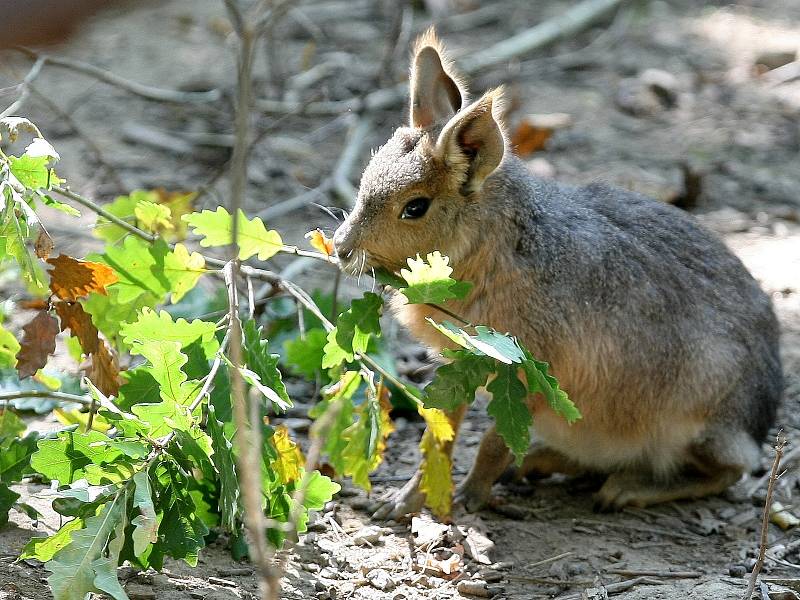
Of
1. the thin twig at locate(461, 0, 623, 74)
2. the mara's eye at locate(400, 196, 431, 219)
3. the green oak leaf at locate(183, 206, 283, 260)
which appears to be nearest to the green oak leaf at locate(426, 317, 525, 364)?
the green oak leaf at locate(183, 206, 283, 260)

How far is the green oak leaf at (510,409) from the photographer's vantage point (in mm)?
2922

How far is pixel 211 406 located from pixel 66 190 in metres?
0.94

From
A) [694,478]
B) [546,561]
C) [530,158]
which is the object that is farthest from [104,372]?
[530,158]

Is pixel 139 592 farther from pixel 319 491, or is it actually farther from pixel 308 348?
pixel 308 348

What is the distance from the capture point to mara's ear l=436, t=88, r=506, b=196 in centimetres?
328

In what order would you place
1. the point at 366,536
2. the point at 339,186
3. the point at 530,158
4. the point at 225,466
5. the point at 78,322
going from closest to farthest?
the point at 225,466 < the point at 78,322 < the point at 366,536 < the point at 339,186 < the point at 530,158

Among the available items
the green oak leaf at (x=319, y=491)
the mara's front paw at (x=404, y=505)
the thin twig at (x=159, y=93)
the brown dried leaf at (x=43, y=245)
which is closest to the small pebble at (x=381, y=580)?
the mara's front paw at (x=404, y=505)

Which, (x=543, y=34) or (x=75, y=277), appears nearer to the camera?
(x=75, y=277)

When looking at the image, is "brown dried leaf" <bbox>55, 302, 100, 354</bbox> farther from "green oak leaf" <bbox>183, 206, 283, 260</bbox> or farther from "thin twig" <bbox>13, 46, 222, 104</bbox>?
"thin twig" <bbox>13, 46, 222, 104</bbox>

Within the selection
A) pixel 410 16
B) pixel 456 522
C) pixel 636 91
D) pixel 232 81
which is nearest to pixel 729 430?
pixel 456 522

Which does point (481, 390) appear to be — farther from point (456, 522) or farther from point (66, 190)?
point (66, 190)

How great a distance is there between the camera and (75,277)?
2.99 meters

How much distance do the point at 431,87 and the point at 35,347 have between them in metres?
1.73

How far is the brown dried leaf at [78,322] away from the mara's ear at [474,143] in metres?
1.27
